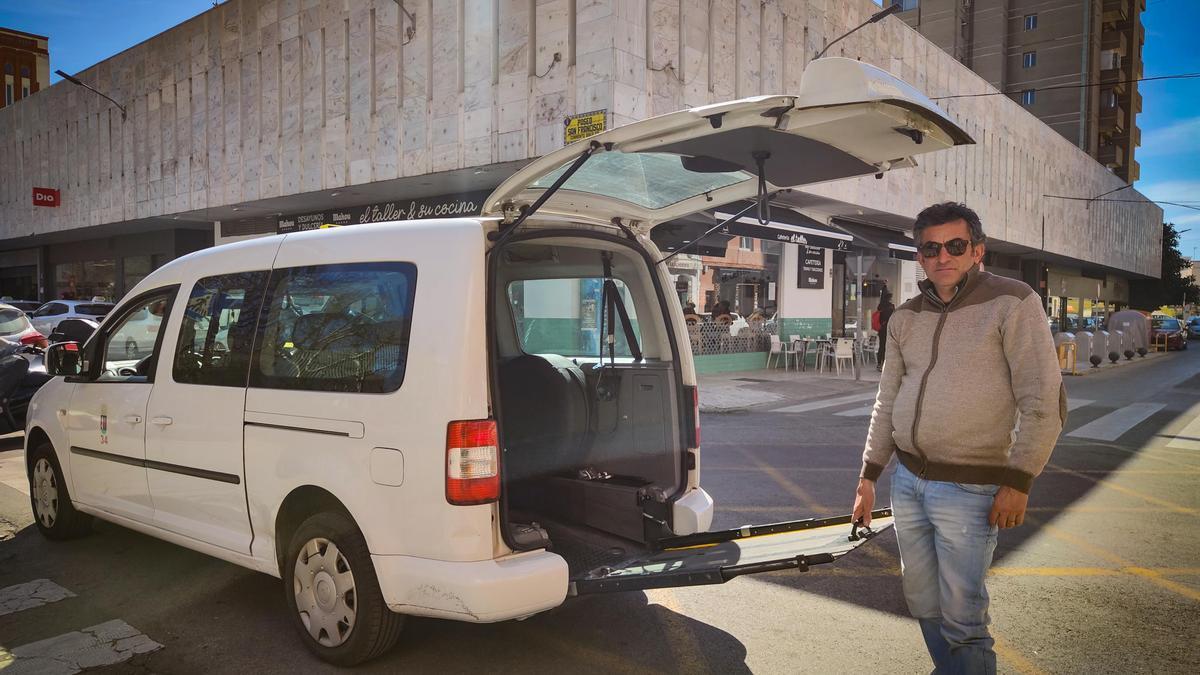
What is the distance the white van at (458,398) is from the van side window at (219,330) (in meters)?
0.01

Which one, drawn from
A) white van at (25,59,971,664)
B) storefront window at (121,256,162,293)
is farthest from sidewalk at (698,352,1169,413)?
storefront window at (121,256,162,293)

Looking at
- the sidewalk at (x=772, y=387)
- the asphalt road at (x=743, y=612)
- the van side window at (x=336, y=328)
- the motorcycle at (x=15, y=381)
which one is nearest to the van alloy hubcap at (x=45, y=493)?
the asphalt road at (x=743, y=612)

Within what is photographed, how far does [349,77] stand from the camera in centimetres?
1628

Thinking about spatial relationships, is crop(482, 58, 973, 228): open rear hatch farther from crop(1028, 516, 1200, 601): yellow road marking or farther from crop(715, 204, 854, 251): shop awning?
crop(715, 204, 854, 251): shop awning

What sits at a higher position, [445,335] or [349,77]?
[349,77]

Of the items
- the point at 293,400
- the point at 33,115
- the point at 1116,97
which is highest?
the point at 1116,97

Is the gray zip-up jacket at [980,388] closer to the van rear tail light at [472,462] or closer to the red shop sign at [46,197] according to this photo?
the van rear tail light at [472,462]

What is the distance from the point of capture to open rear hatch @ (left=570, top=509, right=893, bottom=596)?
2.86 metres

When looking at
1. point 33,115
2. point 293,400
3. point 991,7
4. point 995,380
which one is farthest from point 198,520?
point 991,7

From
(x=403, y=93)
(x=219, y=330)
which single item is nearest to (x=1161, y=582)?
(x=219, y=330)

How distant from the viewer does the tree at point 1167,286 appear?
196 feet

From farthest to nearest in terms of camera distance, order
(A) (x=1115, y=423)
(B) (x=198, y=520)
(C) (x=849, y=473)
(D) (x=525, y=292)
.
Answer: (A) (x=1115, y=423)
(C) (x=849, y=473)
(D) (x=525, y=292)
(B) (x=198, y=520)

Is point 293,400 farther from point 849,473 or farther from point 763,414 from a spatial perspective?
point 763,414

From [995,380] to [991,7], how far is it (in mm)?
63585
